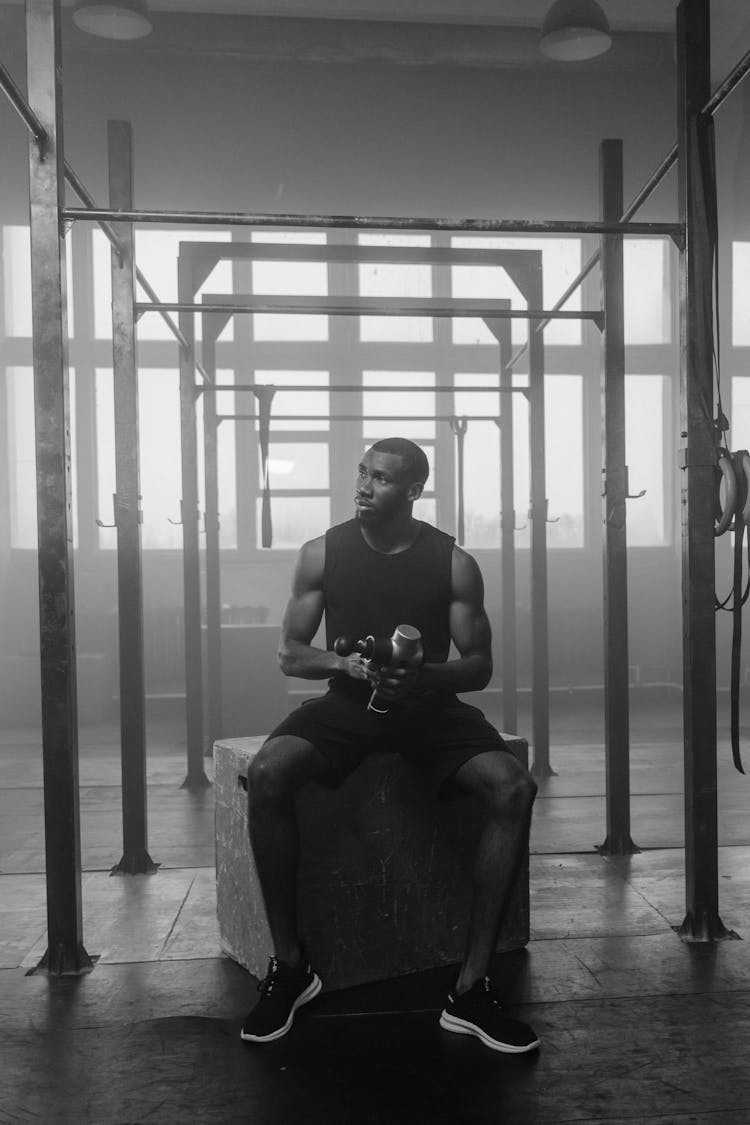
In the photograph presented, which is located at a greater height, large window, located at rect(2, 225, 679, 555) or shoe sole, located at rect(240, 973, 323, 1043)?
large window, located at rect(2, 225, 679, 555)

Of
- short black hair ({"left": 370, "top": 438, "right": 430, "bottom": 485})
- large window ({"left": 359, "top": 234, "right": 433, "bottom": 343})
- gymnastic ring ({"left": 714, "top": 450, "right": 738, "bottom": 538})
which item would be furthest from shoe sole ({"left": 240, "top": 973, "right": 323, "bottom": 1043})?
large window ({"left": 359, "top": 234, "right": 433, "bottom": 343})

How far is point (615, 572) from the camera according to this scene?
352 cm

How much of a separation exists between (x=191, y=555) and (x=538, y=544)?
5.42 ft

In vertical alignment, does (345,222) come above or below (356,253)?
below

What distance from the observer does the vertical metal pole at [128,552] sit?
3.37m

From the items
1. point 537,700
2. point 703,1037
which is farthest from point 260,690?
point 703,1037

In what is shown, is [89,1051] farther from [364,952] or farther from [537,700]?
[537,700]

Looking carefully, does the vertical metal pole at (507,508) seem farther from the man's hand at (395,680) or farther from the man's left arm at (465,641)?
the man's hand at (395,680)

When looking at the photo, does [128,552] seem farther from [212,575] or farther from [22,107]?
[212,575]

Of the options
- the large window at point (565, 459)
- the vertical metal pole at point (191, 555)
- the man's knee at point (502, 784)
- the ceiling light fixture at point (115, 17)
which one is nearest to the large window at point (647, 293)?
the large window at point (565, 459)

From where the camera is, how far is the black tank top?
257cm

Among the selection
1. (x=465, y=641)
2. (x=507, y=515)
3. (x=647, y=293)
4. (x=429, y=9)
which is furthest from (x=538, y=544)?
Result: (x=429, y=9)

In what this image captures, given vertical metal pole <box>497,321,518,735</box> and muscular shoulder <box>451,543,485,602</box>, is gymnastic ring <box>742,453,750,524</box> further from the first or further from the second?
vertical metal pole <box>497,321,518,735</box>

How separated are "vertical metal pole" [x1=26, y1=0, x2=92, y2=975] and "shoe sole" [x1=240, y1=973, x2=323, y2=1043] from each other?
0.61 m
